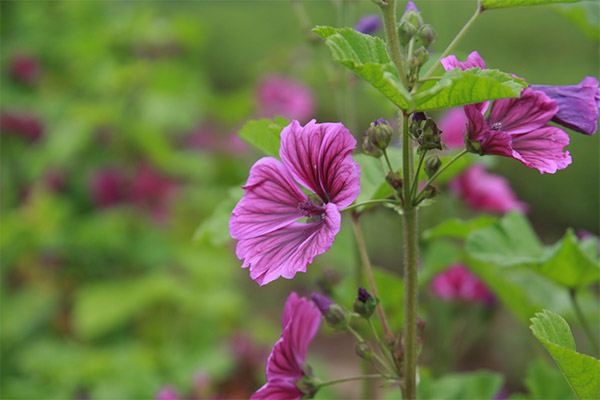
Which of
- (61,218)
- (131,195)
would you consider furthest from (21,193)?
(131,195)

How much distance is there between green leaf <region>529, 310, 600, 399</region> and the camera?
481 millimetres

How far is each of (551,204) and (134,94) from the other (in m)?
2.01

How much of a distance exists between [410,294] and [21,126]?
7.01 ft

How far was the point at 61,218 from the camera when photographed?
2156 mm

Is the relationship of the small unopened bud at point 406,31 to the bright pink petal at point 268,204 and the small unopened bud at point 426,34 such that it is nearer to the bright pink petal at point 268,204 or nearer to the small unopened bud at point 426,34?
the small unopened bud at point 426,34

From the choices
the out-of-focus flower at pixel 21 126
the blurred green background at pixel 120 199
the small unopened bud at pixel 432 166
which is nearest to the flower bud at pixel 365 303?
the small unopened bud at pixel 432 166

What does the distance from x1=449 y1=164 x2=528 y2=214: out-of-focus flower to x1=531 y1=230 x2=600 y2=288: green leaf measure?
38cm

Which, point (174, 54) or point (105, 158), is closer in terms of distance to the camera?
point (105, 158)

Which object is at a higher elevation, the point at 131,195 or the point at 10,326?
the point at 131,195

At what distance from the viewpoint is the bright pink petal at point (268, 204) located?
1.65 feet

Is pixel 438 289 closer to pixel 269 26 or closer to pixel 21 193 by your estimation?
pixel 21 193

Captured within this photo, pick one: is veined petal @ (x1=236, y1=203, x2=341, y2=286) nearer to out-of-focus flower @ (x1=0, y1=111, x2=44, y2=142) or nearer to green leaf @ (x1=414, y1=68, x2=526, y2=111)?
green leaf @ (x1=414, y1=68, x2=526, y2=111)

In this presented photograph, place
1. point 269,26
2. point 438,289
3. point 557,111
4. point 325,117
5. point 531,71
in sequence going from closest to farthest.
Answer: point 557,111
point 438,289
point 531,71
point 325,117
point 269,26

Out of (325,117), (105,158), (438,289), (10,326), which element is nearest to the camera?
(438,289)
